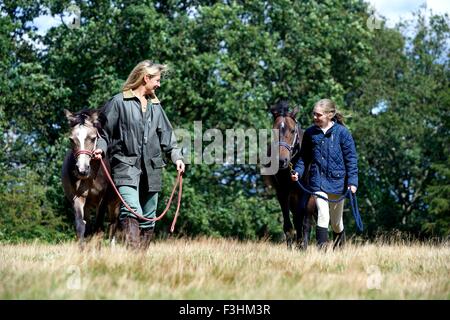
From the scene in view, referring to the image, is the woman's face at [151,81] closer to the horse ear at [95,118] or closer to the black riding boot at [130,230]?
the horse ear at [95,118]

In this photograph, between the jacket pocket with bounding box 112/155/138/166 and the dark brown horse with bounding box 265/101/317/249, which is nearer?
the jacket pocket with bounding box 112/155/138/166

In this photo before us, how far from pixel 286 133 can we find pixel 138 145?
2803 millimetres

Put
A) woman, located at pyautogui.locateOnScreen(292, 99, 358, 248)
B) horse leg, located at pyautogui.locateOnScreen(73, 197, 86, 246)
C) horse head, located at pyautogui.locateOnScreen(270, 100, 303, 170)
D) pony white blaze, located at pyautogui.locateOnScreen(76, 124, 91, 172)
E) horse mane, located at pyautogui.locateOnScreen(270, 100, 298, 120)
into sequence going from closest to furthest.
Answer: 1. pony white blaze, located at pyautogui.locateOnScreen(76, 124, 91, 172)
2. woman, located at pyautogui.locateOnScreen(292, 99, 358, 248)
3. horse leg, located at pyautogui.locateOnScreen(73, 197, 86, 246)
4. horse head, located at pyautogui.locateOnScreen(270, 100, 303, 170)
5. horse mane, located at pyautogui.locateOnScreen(270, 100, 298, 120)

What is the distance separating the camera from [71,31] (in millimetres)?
20922

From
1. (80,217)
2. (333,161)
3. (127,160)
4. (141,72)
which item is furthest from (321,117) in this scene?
(80,217)

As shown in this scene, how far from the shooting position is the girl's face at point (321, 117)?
8320 millimetres

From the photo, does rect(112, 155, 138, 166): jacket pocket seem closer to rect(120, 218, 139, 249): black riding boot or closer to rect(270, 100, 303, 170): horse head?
rect(120, 218, 139, 249): black riding boot

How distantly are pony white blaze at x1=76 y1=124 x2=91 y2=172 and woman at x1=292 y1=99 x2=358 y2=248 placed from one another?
252 cm

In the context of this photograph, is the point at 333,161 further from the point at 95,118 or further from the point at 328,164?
the point at 95,118

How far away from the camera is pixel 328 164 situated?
27.2 feet

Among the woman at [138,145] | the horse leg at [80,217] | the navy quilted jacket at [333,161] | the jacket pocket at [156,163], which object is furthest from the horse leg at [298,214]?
the horse leg at [80,217]

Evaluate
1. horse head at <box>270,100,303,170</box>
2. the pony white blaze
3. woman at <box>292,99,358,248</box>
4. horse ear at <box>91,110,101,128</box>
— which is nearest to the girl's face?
woman at <box>292,99,358,248</box>

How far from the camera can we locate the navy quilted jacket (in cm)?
825

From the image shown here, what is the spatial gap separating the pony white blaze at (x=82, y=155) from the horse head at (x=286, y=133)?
104 inches
